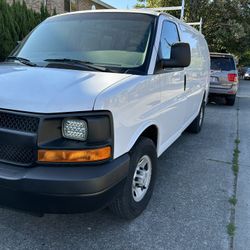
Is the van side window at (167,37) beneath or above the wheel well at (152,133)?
above

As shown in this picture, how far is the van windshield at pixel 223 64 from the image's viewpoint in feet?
35.3

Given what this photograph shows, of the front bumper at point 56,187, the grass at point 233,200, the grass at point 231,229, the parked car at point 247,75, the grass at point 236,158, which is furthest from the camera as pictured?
the parked car at point 247,75

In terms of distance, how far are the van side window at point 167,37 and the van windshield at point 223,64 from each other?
23.1ft

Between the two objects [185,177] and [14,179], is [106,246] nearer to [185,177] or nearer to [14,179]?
[14,179]

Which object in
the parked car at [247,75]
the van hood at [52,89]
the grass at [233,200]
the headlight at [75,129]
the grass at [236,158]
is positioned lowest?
the parked car at [247,75]

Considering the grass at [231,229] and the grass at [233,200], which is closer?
the grass at [231,229]

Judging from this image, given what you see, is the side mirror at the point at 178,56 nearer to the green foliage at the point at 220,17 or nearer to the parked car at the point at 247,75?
the green foliage at the point at 220,17

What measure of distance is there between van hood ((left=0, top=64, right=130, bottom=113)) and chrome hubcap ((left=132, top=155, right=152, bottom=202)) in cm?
91

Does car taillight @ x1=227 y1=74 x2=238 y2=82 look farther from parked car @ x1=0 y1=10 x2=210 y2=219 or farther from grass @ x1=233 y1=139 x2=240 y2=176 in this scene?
parked car @ x1=0 y1=10 x2=210 y2=219

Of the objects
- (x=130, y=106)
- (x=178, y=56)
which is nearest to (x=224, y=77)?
(x=178, y=56)

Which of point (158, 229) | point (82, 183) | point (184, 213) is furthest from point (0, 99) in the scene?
point (184, 213)

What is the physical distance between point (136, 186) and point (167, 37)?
1.78m

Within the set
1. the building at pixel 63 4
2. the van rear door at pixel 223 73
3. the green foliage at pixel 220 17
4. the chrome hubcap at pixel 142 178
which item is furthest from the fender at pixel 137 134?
the green foliage at pixel 220 17

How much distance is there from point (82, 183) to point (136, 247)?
933 millimetres
